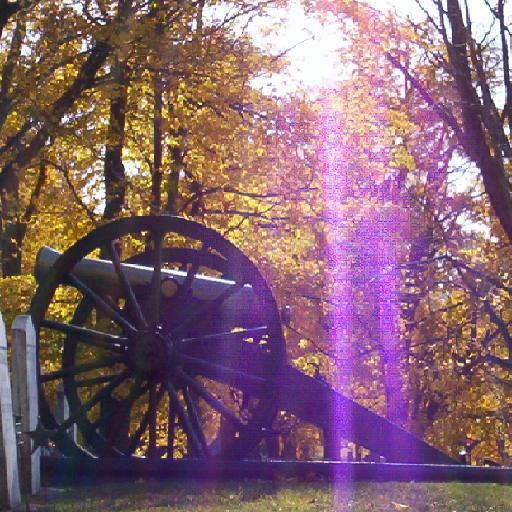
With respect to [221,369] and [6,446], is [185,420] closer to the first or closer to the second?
[221,369]

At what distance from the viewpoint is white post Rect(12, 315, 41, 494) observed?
6.81 metres

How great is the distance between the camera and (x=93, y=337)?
9258mm

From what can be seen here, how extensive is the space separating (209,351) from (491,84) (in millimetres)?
6769

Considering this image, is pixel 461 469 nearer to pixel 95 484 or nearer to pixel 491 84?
pixel 95 484

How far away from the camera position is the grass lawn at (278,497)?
21.4 feet

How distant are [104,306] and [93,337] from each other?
0.29 meters

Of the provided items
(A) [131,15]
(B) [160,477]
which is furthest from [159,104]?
(B) [160,477]

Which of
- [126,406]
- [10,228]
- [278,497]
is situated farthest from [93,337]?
[10,228]

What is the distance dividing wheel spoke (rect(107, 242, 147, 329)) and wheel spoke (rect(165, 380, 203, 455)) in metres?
0.57

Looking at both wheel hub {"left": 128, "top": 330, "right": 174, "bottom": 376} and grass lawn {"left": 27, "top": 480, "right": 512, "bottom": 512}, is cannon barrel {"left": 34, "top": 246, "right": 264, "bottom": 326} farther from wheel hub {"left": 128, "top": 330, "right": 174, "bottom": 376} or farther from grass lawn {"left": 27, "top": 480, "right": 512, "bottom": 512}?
grass lawn {"left": 27, "top": 480, "right": 512, "bottom": 512}

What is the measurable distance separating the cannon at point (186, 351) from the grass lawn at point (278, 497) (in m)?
1.23

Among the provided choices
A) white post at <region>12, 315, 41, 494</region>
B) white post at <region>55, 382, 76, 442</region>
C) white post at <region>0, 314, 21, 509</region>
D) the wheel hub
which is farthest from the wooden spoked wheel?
white post at <region>0, 314, 21, 509</region>

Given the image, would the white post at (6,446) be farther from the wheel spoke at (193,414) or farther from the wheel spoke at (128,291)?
the wheel spoke at (193,414)

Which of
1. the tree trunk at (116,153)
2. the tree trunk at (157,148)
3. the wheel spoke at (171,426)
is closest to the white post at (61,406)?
the wheel spoke at (171,426)
